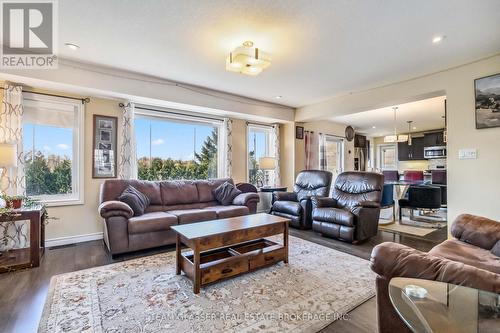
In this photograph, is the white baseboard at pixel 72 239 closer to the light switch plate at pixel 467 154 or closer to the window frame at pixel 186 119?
the window frame at pixel 186 119

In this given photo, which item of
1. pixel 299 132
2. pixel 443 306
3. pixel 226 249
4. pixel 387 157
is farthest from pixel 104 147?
pixel 387 157

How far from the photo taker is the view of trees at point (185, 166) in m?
4.41

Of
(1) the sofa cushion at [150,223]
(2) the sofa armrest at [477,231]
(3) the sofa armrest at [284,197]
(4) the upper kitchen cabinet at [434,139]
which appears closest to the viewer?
(2) the sofa armrest at [477,231]

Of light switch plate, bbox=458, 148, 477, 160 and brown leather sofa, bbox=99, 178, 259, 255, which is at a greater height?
light switch plate, bbox=458, 148, 477, 160

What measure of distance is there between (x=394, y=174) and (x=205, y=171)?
15.8ft

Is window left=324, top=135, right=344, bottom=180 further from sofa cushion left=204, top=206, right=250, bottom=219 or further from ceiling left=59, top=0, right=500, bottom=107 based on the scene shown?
sofa cushion left=204, top=206, right=250, bottom=219

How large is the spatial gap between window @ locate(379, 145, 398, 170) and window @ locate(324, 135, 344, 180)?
3.34m

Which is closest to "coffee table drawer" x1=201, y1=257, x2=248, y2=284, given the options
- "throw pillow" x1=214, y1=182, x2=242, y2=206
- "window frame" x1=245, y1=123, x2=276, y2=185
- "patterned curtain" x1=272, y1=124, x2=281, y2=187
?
"throw pillow" x1=214, y1=182, x2=242, y2=206

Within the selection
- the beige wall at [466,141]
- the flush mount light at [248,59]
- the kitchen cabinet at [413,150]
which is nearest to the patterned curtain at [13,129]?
the flush mount light at [248,59]

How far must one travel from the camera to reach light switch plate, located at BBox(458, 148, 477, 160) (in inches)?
125

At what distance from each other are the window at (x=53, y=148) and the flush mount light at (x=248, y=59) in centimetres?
269

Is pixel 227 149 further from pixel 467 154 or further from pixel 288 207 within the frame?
pixel 467 154

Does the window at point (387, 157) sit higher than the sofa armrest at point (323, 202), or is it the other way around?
the window at point (387, 157)

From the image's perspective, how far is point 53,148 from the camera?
3.61 m
